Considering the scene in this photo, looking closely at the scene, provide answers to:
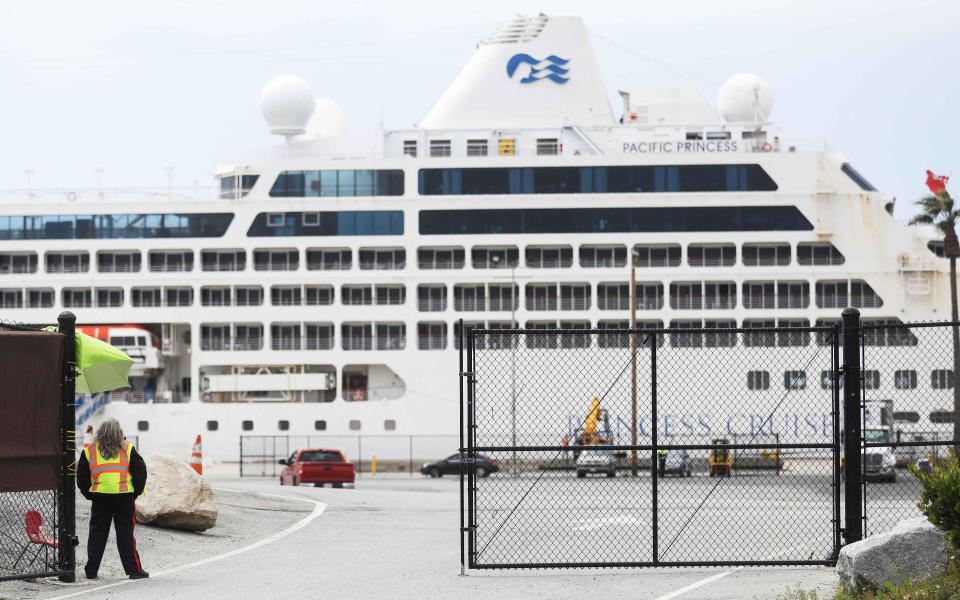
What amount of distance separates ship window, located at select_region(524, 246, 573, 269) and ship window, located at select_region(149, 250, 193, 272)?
12710 mm

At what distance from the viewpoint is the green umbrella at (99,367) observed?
15.6 metres

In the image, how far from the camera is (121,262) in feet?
178

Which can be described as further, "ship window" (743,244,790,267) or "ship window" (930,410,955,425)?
"ship window" (743,244,790,267)

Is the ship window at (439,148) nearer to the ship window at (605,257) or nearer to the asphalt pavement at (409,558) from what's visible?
the ship window at (605,257)

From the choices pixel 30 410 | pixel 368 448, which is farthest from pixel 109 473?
pixel 368 448

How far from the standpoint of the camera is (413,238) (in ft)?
173

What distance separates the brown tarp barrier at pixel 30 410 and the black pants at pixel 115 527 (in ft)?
1.89

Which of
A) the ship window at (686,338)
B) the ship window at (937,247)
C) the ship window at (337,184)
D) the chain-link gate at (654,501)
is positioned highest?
the ship window at (337,184)

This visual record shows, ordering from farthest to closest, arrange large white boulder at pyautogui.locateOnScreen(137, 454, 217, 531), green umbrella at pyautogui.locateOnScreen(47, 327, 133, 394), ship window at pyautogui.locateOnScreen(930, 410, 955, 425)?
1. ship window at pyautogui.locateOnScreen(930, 410, 955, 425)
2. large white boulder at pyautogui.locateOnScreen(137, 454, 217, 531)
3. green umbrella at pyautogui.locateOnScreen(47, 327, 133, 394)

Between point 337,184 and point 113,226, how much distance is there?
28.5ft

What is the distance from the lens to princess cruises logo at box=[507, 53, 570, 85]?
2183 inches

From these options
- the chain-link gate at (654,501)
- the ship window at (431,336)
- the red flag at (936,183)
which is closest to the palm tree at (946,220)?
the red flag at (936,183)

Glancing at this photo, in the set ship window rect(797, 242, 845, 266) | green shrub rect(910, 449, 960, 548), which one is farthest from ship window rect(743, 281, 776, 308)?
green shrub rect(910, 449, 960, 548)

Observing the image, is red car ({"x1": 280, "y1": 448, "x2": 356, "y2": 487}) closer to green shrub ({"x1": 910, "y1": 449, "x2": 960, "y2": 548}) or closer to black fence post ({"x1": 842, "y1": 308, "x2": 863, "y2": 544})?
black fence post ({"x1": 842, "y1": 308, "x2": 863, "y2": 544})
